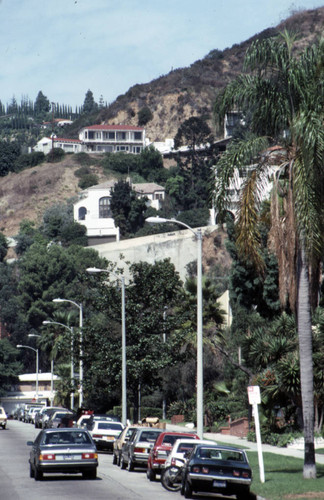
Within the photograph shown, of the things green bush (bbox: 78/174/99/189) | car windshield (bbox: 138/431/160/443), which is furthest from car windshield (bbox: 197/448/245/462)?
green bush (bbox: 78/174/99/189)

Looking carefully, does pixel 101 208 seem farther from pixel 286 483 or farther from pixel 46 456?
pixel 286 483

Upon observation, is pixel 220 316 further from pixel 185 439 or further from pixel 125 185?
pixel 125 185

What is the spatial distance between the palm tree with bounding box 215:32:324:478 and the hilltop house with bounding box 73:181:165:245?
125037mm

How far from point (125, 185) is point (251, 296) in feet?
295

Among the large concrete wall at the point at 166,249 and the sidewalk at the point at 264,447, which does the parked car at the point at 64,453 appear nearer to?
the sidewalk at the point at 264,447

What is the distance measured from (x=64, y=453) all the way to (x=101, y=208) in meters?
136

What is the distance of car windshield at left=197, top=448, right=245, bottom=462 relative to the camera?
75.3 ft

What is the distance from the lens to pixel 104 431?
1538 inches

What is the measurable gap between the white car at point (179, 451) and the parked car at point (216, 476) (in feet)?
6.76

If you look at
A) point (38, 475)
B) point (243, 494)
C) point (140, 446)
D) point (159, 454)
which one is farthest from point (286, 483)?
point (140, 446)

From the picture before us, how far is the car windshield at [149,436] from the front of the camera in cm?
2992

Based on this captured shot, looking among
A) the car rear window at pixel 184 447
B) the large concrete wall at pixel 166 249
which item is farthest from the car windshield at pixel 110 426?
the large concrete wall at pixel 166 249

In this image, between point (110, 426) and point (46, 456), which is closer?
point (46, 456)

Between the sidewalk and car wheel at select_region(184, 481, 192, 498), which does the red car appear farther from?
the sidewalk
